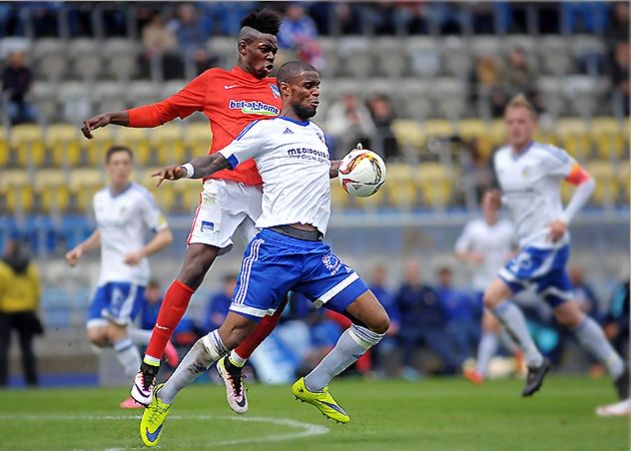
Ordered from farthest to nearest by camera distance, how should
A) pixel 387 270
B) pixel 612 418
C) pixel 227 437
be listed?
pixel 387 270
pixel 612 418
pixel 227 437

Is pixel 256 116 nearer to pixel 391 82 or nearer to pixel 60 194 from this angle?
pixel 60 194

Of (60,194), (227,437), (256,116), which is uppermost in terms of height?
(256,116)

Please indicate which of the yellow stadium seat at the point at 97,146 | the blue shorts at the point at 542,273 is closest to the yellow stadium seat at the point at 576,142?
the yellow stadium seat at the point at 97,146

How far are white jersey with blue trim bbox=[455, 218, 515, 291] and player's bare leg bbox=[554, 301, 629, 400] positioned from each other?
5386 millimetres

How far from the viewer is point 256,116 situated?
32.1 ft

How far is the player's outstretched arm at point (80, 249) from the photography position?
473 inches

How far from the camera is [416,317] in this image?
19.2 m

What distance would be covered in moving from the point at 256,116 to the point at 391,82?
46.7 feet

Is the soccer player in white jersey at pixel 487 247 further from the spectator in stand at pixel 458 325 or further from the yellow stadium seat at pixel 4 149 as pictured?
the yellow stadium seat at pixel 4 149

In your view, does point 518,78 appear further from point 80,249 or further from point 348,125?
point 80,249

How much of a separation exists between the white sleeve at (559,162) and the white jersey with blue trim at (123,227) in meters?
4.03

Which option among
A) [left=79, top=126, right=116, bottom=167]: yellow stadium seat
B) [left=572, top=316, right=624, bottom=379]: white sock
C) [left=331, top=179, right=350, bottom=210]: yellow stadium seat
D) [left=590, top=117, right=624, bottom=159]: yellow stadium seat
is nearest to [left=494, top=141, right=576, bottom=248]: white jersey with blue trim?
[left=572, top=316, right=624, bottom=379]: white sock

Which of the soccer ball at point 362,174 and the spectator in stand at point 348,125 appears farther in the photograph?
the spectator in stand at point 348,125

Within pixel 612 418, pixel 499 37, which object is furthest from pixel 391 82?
pixel 612 418
